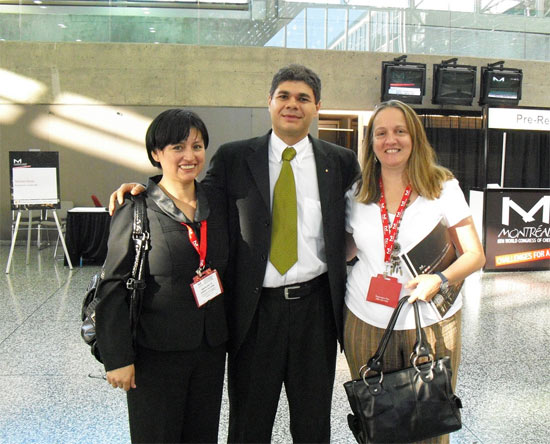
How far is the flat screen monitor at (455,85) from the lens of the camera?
10.2 meters

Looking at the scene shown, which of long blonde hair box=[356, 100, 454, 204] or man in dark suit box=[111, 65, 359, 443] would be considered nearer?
long blonde hair box=[356, 100, 454, 204]

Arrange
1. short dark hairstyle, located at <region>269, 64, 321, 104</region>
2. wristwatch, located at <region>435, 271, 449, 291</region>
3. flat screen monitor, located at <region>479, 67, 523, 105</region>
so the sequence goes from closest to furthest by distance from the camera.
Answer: wristwatch, located at <region>435, 271, 449, 291</region>, short dark hairstyle, located at <region>269, 64, 321, 104</region>, flat screen monitor, located at <region>479, 67, 523, 105</region>

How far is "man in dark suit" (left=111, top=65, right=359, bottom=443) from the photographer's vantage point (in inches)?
76.7

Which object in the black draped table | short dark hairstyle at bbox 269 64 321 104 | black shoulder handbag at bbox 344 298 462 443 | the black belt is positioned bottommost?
the black draped table

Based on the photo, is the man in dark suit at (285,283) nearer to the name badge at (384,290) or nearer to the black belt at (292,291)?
the black belt at (292,291)

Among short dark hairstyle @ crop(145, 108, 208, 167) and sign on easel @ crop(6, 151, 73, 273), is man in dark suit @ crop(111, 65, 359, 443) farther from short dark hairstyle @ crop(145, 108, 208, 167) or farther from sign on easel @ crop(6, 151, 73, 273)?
sign on easel @ crop(6, 151, 73, 273)

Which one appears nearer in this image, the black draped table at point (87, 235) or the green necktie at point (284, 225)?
the green necktie at point (284, 225)

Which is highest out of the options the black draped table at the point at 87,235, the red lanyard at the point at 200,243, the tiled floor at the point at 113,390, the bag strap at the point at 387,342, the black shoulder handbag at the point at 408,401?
the red lanyard at the point at 200,243

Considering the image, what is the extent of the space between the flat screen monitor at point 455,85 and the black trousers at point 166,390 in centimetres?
972

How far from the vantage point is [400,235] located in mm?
1791

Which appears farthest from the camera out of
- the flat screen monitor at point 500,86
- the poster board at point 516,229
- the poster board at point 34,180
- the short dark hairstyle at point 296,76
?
the flat screen monitor at point 500,86

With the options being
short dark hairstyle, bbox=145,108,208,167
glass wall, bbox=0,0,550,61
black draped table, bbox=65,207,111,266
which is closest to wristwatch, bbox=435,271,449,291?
short dark hairstyle, bbox=145,108,208,167

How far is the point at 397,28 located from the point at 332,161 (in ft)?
32.2

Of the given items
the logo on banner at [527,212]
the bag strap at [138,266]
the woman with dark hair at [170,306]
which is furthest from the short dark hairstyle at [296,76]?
the logo on banner at [527,212]
